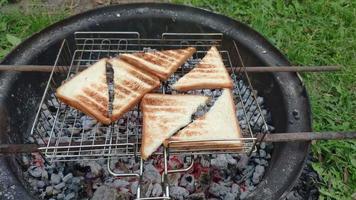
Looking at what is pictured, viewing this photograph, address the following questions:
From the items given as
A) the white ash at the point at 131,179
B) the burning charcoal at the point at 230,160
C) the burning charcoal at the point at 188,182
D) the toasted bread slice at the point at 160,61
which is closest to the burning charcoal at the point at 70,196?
the white ash at the point at 131,179

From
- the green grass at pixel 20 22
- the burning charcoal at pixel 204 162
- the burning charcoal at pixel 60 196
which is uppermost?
the green grass at pixel 20 22

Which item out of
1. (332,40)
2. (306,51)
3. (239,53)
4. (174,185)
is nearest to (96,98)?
(174,185)

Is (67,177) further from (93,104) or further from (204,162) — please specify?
(204,162)

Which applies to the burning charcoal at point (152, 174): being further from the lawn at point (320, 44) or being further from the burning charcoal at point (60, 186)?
the lawn at point (320, 44)

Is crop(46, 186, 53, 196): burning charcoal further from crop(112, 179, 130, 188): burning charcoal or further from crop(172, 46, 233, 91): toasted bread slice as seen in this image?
crop(172, 46, 233, 91): toasted bread slice

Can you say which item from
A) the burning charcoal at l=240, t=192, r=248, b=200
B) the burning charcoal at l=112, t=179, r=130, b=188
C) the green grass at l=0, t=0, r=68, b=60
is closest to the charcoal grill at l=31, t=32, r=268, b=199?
the burning charcoal at l=112, t=179, r=130, b=188
